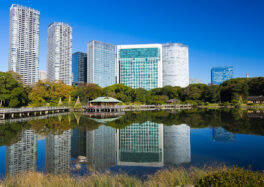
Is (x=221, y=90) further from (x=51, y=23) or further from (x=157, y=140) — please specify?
(x=51, y=23)

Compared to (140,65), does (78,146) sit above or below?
below

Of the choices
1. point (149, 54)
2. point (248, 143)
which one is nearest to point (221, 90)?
point (149, 54)

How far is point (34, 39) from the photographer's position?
130875 millimetres

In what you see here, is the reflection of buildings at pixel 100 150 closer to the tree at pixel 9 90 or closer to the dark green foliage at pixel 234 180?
the dark green foliage at pixel 234 180

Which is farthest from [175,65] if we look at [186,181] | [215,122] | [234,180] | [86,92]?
[234,180]

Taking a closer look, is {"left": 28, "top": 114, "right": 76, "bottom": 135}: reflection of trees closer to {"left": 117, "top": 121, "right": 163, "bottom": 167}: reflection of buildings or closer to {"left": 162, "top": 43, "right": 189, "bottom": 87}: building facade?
{"left": 117, "top": 121, "right": 163, "bottom": 167}: reflection of buildings

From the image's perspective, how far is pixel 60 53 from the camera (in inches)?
5487

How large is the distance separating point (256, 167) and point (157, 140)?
9628 mm

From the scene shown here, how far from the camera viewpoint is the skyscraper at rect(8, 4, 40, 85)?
12250 centimetres

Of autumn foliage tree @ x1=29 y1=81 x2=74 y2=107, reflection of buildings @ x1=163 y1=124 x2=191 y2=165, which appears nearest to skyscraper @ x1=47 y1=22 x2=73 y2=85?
autumn foliage tree @ x1=29 y1=81 x2=74 y2=107

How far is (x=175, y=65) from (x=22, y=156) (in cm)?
14859

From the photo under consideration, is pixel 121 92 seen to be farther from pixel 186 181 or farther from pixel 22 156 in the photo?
pixel 186 181

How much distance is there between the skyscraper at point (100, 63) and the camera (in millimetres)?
143575

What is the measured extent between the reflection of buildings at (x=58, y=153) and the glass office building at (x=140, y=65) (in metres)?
111
